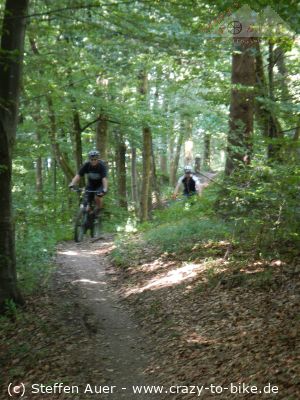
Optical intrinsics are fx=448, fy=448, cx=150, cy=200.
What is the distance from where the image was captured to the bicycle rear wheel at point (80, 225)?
12.1m

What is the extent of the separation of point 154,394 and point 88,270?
18.8ft

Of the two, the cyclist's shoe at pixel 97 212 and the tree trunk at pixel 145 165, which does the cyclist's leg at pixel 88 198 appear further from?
the tree trunk at pixel 145 165

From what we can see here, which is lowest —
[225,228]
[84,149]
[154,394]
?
[154,394]

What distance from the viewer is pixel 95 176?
39.7 ft

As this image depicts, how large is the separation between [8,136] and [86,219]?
508cm

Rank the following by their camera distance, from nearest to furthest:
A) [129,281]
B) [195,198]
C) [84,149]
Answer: [129,281]
[195,198]
[84,149]

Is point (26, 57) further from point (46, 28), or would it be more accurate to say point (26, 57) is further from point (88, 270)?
point (88, 270)

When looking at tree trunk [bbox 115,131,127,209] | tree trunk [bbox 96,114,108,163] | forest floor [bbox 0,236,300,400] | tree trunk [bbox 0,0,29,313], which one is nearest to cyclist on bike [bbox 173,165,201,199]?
forest floor [bbox 0,236,300,400]

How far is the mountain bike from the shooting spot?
1208cm

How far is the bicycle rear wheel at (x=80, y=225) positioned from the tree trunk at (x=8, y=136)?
14.3 feet

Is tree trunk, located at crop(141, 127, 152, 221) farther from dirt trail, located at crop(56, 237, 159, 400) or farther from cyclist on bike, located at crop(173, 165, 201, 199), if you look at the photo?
dirt trail, located at crop(56, 237, 159, 400)

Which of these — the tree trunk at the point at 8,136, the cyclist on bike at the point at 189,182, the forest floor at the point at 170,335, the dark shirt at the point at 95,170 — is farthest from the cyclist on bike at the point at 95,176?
the tree trunk at the point at 8,136

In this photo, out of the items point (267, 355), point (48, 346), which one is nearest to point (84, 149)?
point (48, 346)

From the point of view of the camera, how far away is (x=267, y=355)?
4918mm
